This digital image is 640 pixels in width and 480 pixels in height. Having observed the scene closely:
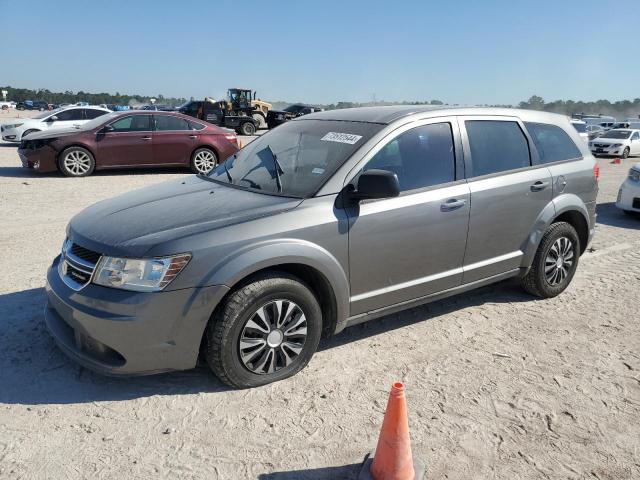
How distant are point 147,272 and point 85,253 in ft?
1.78

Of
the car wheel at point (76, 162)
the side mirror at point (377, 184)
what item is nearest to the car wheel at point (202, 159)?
the car wheel at point (76, 162)

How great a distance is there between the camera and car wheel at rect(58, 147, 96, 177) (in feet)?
37.2

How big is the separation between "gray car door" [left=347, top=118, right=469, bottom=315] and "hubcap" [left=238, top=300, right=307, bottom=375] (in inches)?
18.8

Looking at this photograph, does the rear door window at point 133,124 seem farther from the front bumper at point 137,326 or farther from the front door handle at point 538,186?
the front door handle at point 538,186

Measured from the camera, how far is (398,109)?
431 cm

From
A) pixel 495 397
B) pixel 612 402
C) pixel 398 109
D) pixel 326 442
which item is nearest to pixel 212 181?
pixel 398 109

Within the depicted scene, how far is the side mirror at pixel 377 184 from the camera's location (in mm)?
3475

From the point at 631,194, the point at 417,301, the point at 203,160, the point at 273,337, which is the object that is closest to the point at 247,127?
the point at 203,160

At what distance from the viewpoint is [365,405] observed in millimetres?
3314

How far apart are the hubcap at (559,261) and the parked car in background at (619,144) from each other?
2044 cm

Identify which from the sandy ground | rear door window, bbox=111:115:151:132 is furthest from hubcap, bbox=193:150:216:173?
the sandy ground

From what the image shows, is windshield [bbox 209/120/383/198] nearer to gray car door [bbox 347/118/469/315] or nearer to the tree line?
gray car door [bbox 347/118/469/315]

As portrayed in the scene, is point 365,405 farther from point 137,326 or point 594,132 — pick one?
point 594,132

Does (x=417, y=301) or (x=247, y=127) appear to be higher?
(x=417, y=301)
